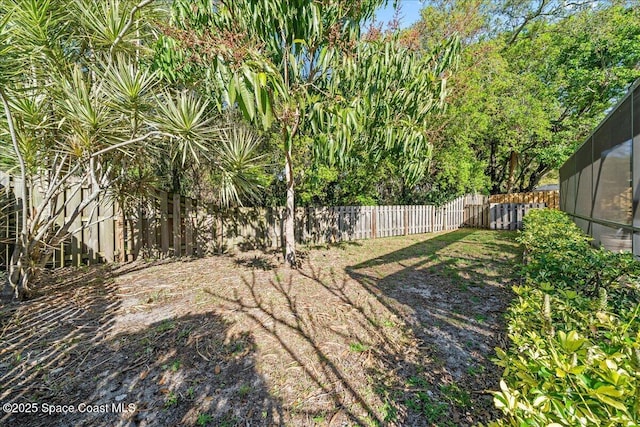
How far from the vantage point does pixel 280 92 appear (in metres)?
1.97

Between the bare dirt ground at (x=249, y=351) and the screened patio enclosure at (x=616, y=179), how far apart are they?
4.46 ft

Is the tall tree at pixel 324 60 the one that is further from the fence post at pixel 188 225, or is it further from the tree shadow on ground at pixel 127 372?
the fence post at pixel 188 225

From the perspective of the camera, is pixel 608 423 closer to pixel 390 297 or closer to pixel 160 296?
pixel 390 297

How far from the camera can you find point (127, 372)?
6.39ft

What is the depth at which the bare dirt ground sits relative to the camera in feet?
5.47

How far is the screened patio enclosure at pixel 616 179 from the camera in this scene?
8.91 ft

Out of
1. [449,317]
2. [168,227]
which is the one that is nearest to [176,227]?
[168,227]

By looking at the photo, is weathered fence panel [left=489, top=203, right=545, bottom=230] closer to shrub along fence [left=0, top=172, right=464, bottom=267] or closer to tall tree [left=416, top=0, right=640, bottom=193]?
tall tree [left=416, top=0, right=640, bottom=193]

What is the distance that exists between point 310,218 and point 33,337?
5.66 meters

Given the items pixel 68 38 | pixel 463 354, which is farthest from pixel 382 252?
pixel 68 38

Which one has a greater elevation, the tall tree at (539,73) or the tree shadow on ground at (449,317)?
the tall tree at (539,73)

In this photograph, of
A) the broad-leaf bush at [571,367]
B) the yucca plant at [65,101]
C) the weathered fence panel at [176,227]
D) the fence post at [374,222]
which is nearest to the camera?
the broad-leaf bush at [571,367]

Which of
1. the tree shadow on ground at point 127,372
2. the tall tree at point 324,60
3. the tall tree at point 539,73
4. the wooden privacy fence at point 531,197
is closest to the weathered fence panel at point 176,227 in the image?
the tree shadow on ground at point 127,372

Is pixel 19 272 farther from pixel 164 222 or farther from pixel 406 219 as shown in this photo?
pixel 406 219
